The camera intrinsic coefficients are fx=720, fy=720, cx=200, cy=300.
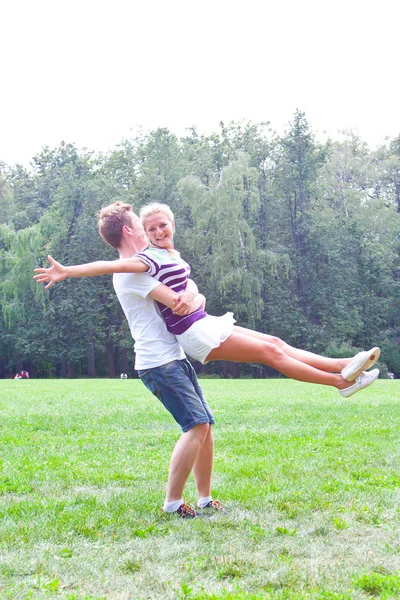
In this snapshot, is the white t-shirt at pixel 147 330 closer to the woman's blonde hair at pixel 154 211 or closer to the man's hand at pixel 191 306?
the man's hand at pixel 191 306

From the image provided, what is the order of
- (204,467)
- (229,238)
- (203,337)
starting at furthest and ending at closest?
(229,238)
(204,467)
(203,337)

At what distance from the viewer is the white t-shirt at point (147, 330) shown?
18.7 feet

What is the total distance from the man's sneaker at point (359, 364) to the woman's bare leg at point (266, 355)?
14 centimetres

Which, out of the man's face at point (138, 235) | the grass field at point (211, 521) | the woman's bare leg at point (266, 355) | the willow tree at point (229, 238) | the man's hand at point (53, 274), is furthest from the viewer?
the willow tree at point (229, 238)

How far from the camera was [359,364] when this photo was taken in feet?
19.0

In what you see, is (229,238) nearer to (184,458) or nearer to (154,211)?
(154,211)

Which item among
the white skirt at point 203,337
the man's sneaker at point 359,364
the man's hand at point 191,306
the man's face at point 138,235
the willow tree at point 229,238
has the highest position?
the willow tree at point 229,238

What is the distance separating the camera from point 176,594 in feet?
12.5

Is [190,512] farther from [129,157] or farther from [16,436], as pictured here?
[129,157]

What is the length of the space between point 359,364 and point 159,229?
6.38ft

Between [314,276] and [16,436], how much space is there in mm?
47868

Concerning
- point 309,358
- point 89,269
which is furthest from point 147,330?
point 309,358

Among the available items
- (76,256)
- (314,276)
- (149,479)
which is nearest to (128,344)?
(76,256)

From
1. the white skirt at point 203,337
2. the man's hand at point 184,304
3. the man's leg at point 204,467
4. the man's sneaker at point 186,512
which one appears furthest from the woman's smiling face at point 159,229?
the man's sneaker at point 186,512
